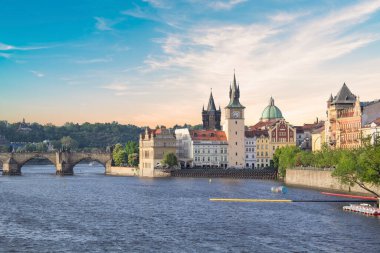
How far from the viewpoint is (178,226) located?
266ft

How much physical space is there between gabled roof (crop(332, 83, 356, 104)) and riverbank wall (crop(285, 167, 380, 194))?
23850 mm

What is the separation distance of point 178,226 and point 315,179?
66.7 m

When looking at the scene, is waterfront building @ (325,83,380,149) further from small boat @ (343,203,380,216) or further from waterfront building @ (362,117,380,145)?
small boat @ (343,203,380,216)

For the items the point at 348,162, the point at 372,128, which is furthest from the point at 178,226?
the point at 372,128

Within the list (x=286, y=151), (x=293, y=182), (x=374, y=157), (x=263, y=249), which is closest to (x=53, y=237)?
(x=263, y=249)

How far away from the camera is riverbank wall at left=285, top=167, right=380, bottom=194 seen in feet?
413

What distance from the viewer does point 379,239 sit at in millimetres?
69875

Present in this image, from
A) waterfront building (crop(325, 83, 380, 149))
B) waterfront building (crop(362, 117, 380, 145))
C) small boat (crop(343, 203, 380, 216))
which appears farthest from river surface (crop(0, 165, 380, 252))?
waterfront building (crop(325, 83, 380, 149))

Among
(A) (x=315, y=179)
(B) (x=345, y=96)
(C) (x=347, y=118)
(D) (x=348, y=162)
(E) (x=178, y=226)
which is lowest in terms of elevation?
(E) (x=178, y=226)

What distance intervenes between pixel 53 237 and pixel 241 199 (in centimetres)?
4681

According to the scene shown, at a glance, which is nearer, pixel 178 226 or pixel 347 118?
pixel 178 226

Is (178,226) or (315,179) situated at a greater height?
(315,179)

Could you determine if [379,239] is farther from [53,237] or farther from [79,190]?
[79,190]

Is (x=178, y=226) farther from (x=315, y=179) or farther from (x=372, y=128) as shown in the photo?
(x=372, y=128)
